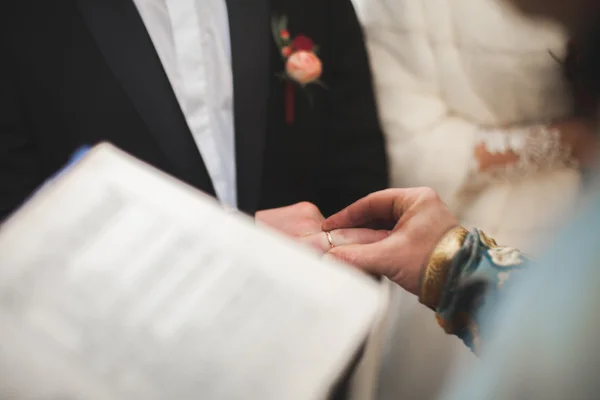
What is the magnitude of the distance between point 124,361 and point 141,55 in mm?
342

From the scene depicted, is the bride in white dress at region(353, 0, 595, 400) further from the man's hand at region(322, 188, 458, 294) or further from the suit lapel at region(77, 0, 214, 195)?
the suit lapel at region(77, 0, 214, 195)

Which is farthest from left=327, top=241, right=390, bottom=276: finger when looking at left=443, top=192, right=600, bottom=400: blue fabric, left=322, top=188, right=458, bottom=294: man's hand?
left=443, top=192, right=600, bottom=400: blue fabric

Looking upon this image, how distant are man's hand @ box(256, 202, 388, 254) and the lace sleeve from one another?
140 millimetres

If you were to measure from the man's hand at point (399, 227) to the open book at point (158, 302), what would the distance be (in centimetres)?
6

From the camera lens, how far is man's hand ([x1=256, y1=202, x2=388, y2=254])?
1.55 ft

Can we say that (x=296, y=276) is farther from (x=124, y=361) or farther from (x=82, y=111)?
(x=82, y=111)

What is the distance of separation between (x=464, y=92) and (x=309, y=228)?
0.24m

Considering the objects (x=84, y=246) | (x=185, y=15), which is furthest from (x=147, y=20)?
(x=84, y=246)

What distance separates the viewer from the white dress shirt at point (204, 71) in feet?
1.90

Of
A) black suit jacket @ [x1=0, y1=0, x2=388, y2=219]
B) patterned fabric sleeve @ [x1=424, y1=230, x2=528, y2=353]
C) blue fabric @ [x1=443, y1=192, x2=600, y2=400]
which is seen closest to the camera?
blue fabric @ [x1=443, y1=192, x2=600, y2=400]

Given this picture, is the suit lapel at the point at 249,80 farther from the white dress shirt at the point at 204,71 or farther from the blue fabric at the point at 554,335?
the blue fabric at the point at 554,335

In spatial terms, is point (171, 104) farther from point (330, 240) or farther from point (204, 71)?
point (330, 240)

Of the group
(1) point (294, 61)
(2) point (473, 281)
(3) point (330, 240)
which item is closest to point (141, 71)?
(1) point (294, 61)

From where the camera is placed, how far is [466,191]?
0.49m
